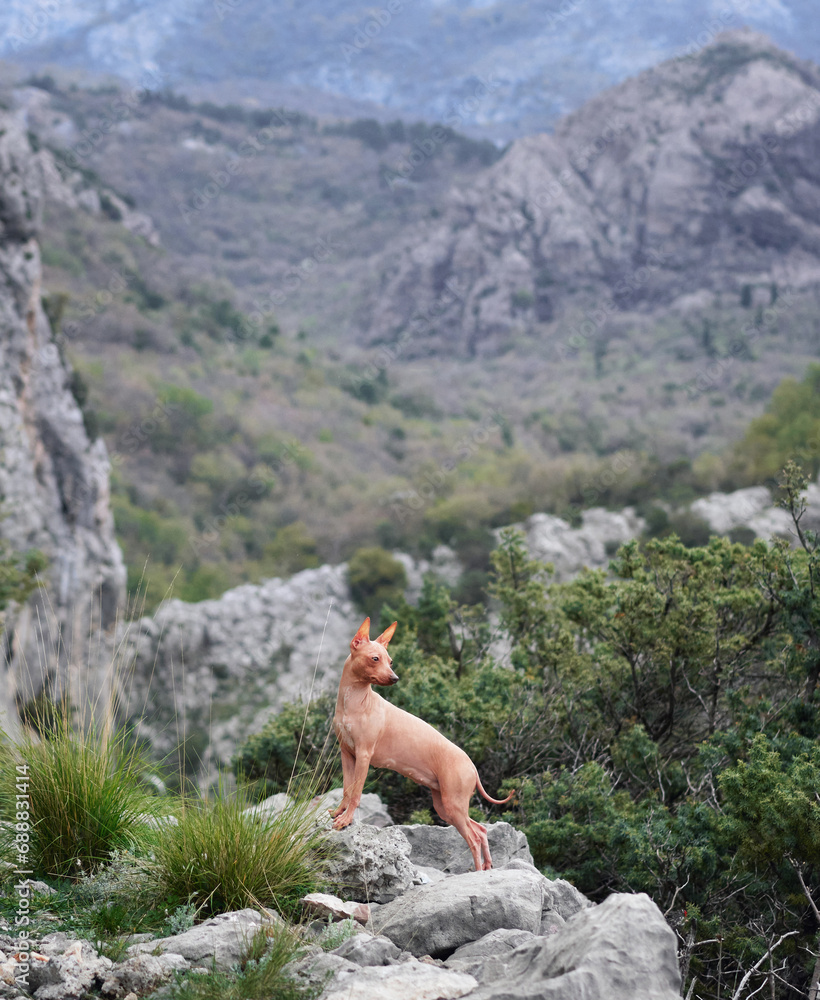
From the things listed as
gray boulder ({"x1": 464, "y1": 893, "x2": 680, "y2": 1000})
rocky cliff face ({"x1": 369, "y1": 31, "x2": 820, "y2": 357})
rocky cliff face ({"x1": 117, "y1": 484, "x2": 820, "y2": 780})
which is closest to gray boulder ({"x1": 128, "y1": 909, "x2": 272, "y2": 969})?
gray boulder ({"x1": 464, "y1": 893, "x2": 680, "y2": 1000})

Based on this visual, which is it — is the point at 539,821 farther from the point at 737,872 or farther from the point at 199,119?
the point at 199,119

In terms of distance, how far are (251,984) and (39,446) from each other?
64.6 feet

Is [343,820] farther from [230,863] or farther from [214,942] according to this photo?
[214,942]

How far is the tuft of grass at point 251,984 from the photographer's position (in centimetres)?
290

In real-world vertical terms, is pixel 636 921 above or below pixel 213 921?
above

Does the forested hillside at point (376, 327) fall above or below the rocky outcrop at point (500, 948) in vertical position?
below

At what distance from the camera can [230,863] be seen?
3611mm

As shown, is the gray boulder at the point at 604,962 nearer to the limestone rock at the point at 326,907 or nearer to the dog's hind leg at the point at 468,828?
Answer: the limestone rock at the point at 326,907

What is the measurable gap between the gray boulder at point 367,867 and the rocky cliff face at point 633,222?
2666 inches

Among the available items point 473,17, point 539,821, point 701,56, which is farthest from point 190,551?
point 473,17

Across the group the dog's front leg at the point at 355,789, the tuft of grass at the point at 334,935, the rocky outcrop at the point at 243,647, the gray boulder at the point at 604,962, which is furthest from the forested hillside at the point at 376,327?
the gray boulder at the point at 604,962

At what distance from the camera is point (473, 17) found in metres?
144

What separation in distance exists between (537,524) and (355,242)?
71.3 meters

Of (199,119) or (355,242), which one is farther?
(199,119)
